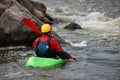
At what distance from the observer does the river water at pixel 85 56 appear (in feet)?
30.0

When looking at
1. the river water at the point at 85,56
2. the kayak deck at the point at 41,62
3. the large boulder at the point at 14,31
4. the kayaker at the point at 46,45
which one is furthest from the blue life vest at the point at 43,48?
the large boulder at the point at 14,31

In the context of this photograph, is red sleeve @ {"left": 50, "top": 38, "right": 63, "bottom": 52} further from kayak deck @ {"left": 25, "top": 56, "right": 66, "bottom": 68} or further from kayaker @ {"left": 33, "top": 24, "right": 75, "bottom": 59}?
kayak deck @ {"left": 25, "top": 56, "right": 66, "bottom": 68}

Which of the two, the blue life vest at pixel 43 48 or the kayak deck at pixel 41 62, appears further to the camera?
the blue life vest at pixel 43 48

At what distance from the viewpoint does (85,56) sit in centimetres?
1152

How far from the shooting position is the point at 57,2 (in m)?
25.7

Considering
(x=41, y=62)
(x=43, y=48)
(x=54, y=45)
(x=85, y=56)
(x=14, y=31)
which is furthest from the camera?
(x=14, y=31)

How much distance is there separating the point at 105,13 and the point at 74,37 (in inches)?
278

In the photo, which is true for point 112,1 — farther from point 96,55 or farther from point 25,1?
point 96,55

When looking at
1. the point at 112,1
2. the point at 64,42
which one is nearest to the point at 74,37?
the point at 64,42

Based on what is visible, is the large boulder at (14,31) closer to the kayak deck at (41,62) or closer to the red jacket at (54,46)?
the red jacket at (54,46)

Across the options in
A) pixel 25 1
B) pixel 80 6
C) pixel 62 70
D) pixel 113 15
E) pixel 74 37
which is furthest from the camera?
pixel 80 6

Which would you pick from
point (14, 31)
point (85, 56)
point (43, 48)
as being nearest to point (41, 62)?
point (43, 48)

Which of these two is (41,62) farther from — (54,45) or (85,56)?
(85,56)

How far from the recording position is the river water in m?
9.15
